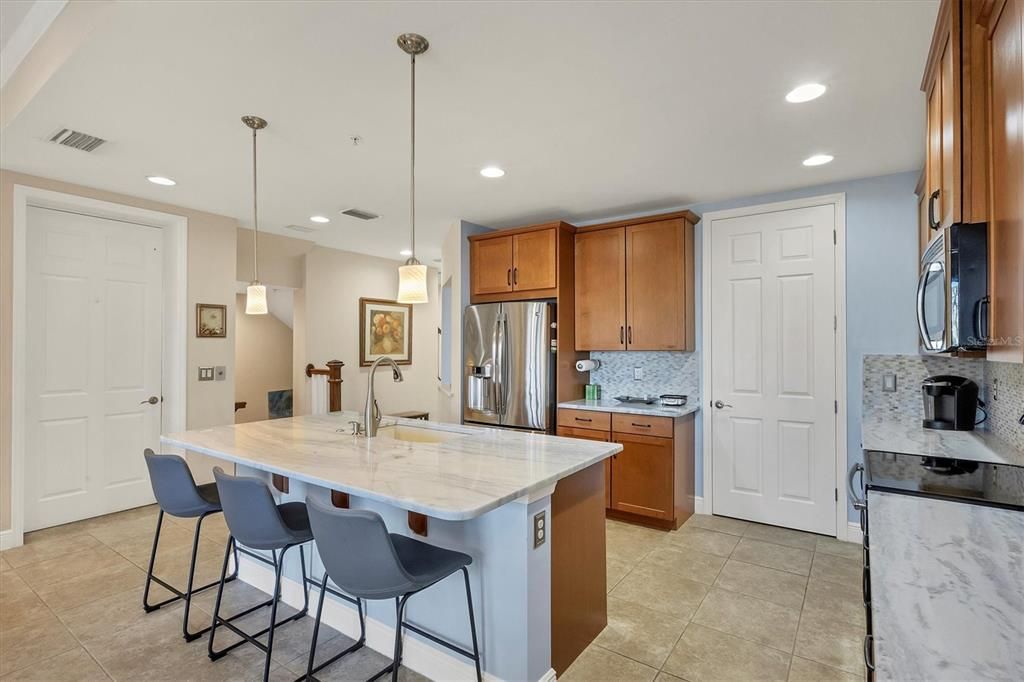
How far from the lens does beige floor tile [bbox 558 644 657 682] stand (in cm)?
200

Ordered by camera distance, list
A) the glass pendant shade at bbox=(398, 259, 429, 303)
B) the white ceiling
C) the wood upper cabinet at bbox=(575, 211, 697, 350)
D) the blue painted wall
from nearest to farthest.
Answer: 1. the white ceiling
2. the glass pendant shade at bbox=(398, 259, 429, 303)
3. the blue painted wall
4. the wood upper cabinet at bbox=(575, 211, 697, 350)

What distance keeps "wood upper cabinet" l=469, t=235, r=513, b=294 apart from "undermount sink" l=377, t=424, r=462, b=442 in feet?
6.51

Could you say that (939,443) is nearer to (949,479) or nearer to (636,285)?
(949,479)

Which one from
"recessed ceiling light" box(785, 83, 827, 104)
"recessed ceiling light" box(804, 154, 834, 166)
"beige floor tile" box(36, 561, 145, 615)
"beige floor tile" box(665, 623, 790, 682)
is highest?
"recessed ceiling light" box(785, 83, 827, 104)

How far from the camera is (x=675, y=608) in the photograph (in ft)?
8.34

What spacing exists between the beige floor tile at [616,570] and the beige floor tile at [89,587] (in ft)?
8.70

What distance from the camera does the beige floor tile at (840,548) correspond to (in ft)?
10.3

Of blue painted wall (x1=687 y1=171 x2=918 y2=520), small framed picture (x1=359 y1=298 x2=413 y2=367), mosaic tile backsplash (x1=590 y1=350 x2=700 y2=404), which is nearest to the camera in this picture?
blue painted wall (x1=687 y1=171 x2=918 y2=520)

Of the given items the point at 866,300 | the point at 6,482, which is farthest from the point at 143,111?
the point at 866,300

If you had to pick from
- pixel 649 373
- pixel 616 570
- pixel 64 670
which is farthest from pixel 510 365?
pixel 64 670

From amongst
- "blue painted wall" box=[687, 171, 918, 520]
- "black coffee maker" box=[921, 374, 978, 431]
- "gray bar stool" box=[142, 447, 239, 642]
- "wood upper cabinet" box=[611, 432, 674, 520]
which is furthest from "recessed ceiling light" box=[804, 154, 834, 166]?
"gray bar stool" box=[142, 447, 239, 642]

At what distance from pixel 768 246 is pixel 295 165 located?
335 cm

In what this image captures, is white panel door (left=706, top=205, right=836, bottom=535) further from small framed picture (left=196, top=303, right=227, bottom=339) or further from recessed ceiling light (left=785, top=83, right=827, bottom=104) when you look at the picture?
small framed picture (left=196, top=303, right=227, bottom=339)

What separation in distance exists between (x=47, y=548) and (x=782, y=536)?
493cm
